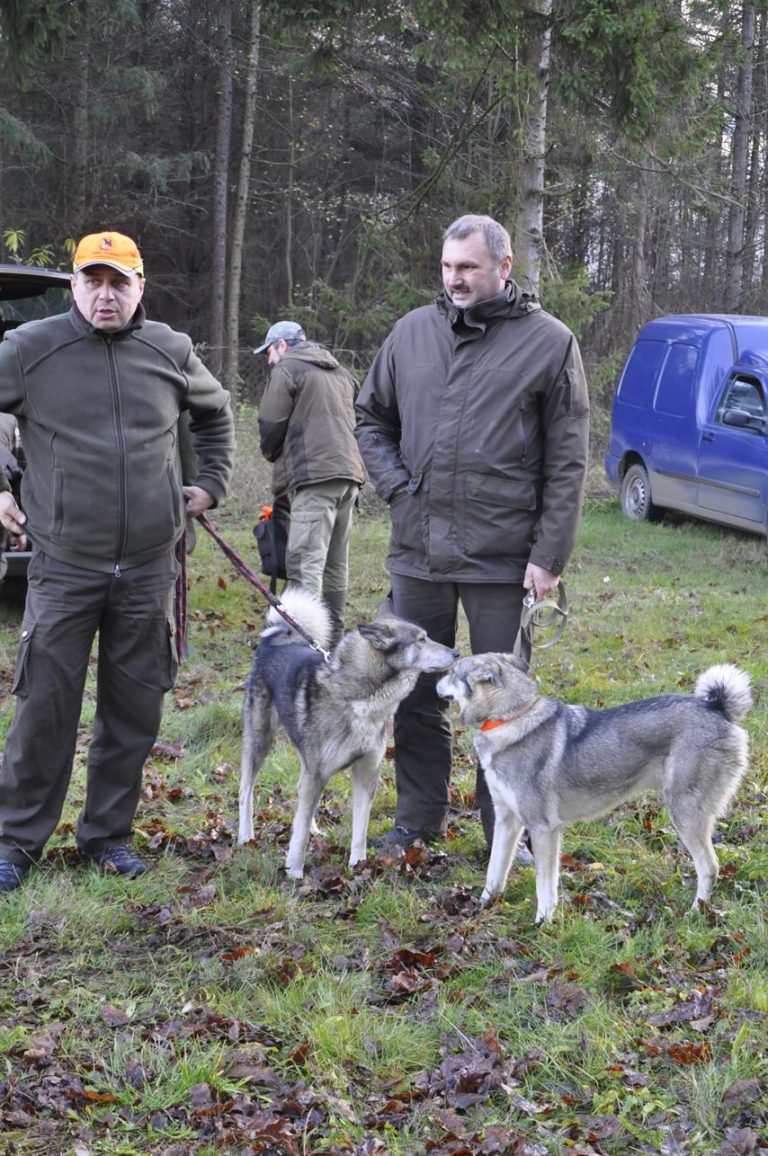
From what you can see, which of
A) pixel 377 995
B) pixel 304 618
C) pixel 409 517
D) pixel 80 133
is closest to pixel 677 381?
pixel 304 618

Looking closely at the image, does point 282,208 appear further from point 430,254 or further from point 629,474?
point 629,474

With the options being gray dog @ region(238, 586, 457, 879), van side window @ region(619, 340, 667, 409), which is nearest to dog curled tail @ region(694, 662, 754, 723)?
gray dog @ region(238, 586, 457, 879)

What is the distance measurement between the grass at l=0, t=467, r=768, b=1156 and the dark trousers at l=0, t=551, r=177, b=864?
9.8 inches

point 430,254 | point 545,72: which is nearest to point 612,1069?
point 545,72

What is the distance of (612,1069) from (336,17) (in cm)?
1022

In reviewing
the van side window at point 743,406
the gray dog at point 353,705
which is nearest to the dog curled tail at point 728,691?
the gray dog at point 353,705

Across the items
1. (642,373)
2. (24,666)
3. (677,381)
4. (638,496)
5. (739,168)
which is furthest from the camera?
(739,168)

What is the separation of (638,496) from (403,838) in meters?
10.8

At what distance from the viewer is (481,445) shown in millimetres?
4484

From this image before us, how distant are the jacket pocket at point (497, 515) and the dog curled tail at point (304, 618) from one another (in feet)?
3.58

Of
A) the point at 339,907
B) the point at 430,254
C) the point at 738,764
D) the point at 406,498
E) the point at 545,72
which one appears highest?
the point at 545,72

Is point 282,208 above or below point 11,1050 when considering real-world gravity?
above

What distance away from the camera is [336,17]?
11.0 meters

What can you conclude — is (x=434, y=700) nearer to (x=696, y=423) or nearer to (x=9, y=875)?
(x=9, y=875)
